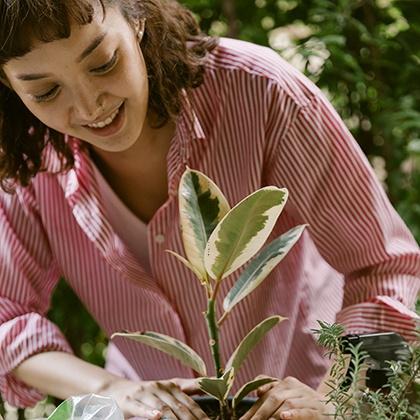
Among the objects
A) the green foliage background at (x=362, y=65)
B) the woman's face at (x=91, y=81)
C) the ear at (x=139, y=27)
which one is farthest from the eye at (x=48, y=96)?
the green foliage background at (x=362, y=65)

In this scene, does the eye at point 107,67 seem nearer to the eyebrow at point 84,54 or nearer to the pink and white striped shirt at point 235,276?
the eyebrow at point 84,54

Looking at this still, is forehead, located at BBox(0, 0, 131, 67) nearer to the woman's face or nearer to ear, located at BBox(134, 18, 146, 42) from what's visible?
the woman's face

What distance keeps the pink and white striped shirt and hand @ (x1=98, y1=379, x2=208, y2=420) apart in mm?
214

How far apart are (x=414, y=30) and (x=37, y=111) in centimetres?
89

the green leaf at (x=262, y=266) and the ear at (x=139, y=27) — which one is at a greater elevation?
the ear at (x=139, y=27)

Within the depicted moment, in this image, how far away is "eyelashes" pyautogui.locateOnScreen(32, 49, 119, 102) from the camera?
1.04 m

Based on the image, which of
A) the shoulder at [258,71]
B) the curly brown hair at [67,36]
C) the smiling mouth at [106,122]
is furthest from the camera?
the shoulder at [258,71]

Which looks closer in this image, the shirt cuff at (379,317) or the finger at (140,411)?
the finger at (140,411)

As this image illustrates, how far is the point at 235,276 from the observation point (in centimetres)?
128

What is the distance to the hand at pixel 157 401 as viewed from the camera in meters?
0.98

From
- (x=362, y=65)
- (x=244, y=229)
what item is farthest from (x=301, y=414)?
(x=362, y=65)

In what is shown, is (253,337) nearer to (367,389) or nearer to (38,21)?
(367,389)

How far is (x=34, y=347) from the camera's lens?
123cm

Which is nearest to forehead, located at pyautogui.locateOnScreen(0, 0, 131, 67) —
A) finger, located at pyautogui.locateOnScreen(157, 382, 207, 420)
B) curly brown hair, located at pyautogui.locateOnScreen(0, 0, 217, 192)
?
curly brown hair, located at pyautogui.locateOnScreen(0, 0, 217, 192)
